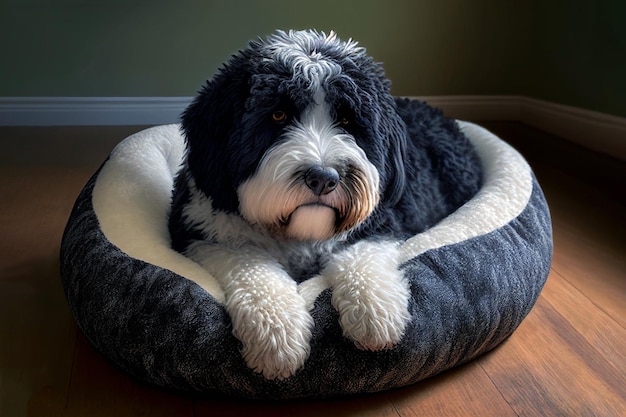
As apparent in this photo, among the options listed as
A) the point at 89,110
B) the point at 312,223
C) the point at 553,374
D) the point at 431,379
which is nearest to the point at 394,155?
the point at 312,223

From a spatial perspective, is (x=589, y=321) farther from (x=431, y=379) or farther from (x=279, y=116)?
(x=279, y=116)

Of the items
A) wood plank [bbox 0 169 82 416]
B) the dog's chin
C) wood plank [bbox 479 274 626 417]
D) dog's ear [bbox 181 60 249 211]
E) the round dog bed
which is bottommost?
wood plank [bbox 0 169 82 416]

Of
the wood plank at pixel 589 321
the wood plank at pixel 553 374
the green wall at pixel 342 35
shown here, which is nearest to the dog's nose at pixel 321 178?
the wood plank at pixel 553 374

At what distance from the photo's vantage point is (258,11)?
3.52 meters

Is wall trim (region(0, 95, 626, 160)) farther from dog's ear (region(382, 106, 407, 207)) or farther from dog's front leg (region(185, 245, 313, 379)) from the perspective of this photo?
dog's front leg (region(185, 245, 313, 379))

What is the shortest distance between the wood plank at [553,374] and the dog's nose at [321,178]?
Result: 594 millimetres

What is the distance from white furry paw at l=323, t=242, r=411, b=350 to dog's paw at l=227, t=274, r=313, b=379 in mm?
83

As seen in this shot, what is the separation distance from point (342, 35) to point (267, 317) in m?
2.66

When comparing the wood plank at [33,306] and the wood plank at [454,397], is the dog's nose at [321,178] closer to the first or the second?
the wood plank at [454,397]

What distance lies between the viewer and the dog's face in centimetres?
134

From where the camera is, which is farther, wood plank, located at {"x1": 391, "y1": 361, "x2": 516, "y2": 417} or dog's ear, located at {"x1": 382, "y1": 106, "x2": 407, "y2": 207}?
dog's ear, located at {"x1": 382, "y1": 106, "x2": 407, "y2": 207}

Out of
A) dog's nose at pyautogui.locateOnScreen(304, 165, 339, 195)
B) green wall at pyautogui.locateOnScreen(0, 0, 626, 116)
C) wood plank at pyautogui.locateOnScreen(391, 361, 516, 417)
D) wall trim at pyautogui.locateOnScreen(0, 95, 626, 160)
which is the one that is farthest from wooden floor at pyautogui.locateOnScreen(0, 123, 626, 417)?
green wall at pyautogui.locateOnScreen(0, 0, 626, 116)

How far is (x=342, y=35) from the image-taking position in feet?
12.1

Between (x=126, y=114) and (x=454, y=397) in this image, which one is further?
(x=126, y=114)
